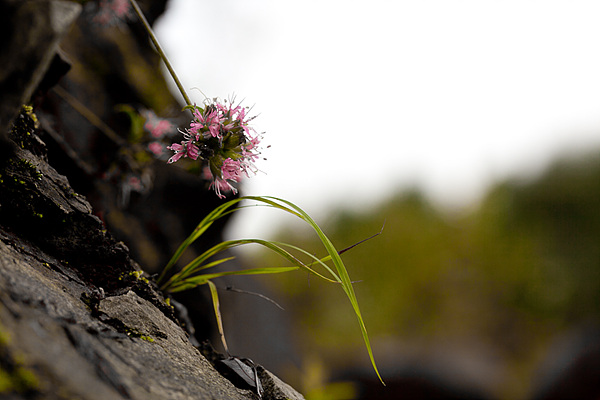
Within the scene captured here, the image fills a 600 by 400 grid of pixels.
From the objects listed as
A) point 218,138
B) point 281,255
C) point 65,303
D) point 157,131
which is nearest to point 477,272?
point 157,131

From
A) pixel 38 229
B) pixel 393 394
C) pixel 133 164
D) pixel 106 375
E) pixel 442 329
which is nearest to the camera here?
pixel 106 375

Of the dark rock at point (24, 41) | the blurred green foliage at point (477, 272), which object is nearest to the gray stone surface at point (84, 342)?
the dark rock at point (24, 41)

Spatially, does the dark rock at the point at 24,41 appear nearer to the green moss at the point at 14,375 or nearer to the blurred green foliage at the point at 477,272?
the green moss at the point at 14,375

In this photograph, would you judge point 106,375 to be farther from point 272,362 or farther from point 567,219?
point 567,219

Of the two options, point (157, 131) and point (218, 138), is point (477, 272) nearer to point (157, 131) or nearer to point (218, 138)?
point (157, 131)

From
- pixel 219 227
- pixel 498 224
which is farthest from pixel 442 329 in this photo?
pixel 219 227

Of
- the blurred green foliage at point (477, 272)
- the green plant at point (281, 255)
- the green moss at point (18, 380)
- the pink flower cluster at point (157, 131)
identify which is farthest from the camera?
the blurred green foliage at point (477, 272)

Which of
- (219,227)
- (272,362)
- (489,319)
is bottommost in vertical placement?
(272,362)
